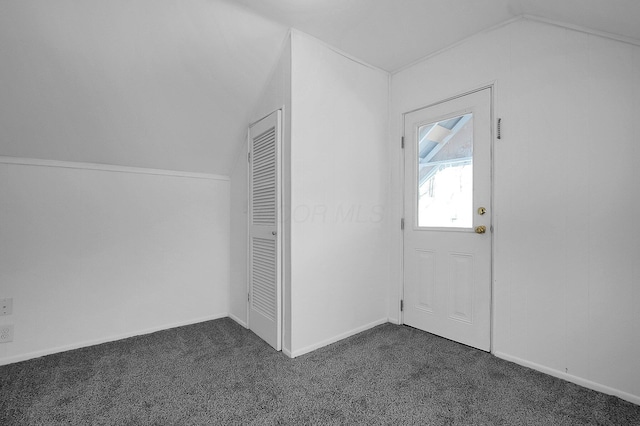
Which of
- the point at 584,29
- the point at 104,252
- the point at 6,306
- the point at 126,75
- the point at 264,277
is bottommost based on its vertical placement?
the point at 6,306

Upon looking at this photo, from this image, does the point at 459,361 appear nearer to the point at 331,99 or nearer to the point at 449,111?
the point at 449,111

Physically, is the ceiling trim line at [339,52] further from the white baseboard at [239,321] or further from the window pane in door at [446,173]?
the white baseboard at [239,321]

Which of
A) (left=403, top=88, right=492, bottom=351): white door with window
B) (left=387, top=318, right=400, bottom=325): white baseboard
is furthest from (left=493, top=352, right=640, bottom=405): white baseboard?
(left=387, top=318, right=400, bottom=325): white baseboard

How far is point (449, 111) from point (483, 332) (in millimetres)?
1692

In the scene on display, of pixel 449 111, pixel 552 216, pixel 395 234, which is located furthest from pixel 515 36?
pixel 395 234

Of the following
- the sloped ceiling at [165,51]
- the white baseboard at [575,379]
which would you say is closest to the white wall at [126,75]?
the sloped ceiling at [165,51]

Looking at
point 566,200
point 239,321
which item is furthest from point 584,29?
point 239,321

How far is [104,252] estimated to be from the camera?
7.85 feet

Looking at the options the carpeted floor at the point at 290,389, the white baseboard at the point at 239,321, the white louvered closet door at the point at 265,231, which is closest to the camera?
the carpeted floor at the point at 290,389

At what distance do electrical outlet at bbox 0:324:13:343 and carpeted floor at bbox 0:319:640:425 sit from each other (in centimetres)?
17

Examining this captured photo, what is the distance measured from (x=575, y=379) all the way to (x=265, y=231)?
2.21 metres

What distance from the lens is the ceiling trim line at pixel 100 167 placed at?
2099 mm

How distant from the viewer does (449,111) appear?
2393 millimetres

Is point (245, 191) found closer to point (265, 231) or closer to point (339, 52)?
point (265, 231)
